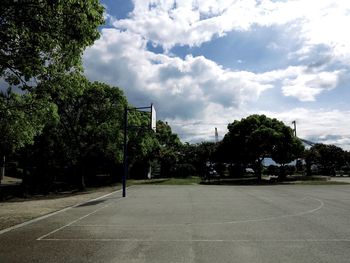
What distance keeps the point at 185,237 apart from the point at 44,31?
7042 mm

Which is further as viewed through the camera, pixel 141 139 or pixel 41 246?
pixel 141 139

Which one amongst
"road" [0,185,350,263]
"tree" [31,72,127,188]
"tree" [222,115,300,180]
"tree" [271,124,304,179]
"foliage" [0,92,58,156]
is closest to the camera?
"road" [0,185,350,263]

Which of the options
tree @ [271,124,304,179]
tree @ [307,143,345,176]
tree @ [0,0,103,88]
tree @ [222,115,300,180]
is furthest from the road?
tree @ [307,143,345,176]

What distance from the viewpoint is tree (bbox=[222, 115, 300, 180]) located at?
158 feet

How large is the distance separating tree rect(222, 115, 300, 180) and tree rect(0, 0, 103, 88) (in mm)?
37246

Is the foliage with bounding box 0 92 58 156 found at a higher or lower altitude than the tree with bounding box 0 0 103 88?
lower

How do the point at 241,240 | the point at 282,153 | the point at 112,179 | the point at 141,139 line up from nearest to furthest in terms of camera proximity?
the point at 241,240, the point at 141,139, the point at 282,153, the point at 112,179

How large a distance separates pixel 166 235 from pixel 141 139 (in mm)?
31015

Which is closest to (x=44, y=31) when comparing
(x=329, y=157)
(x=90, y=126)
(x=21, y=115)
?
(x=21, y=115)

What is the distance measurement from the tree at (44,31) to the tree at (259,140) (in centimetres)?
3725

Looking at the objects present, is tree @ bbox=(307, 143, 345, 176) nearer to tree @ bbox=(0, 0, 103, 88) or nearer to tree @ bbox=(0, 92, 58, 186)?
tree @ bbox=(0, 92, 58, 186)

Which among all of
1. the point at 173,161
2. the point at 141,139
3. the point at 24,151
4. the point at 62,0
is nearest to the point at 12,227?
the point at 62,0

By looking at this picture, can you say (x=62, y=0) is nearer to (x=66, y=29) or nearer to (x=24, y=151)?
(x=66, y=29)

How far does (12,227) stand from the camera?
13289 mm
